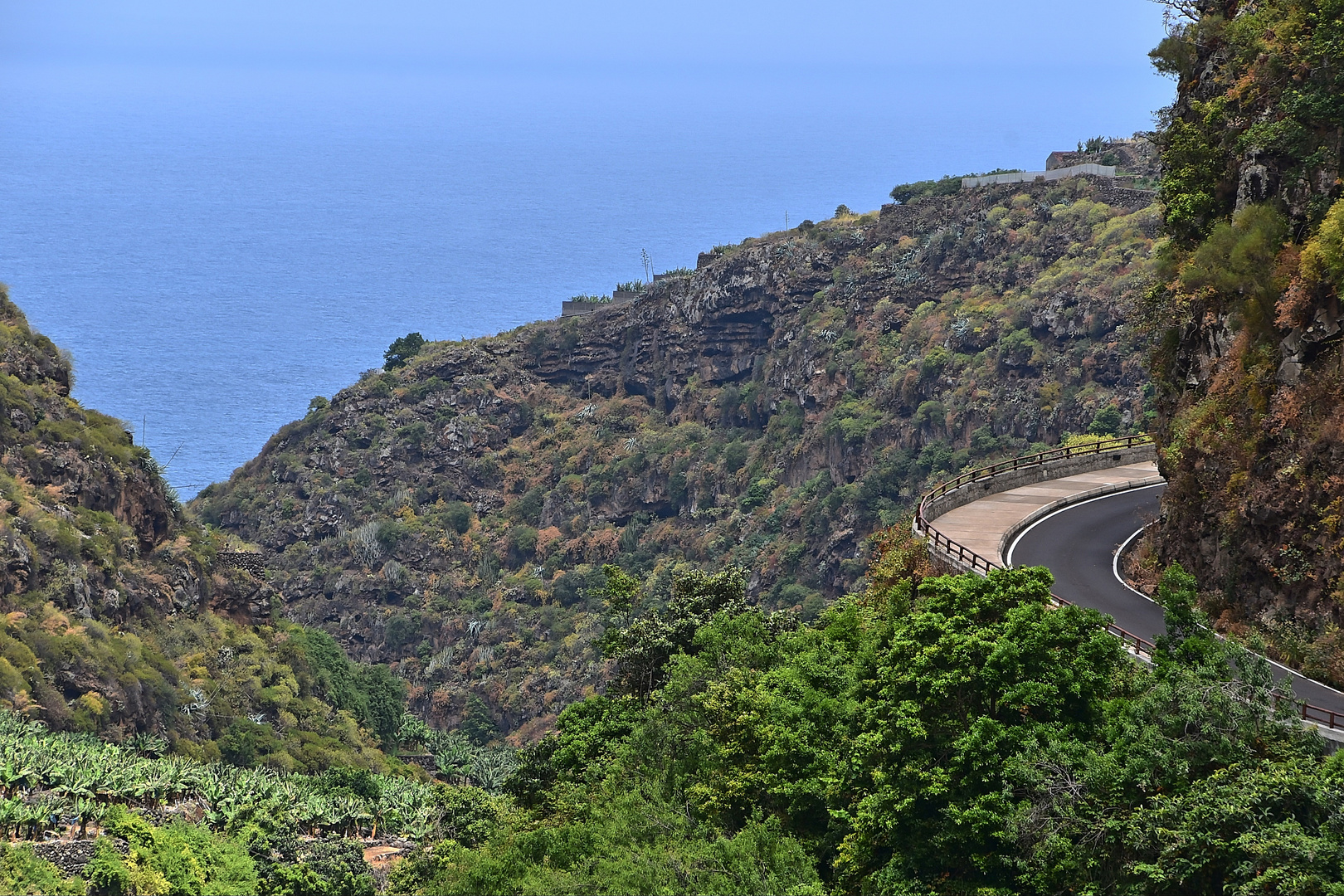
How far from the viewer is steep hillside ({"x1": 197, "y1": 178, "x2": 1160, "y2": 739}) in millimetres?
120562

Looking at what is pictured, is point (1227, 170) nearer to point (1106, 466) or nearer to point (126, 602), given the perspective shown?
point (1106, 466)

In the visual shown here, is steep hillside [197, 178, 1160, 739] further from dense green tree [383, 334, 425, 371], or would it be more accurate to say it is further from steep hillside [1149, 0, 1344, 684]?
steep hillside [1149, 0, 1344, 684]

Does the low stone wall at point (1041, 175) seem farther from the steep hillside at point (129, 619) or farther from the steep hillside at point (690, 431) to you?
the steep hillside at point (129, 619)

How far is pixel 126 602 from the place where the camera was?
9331cm

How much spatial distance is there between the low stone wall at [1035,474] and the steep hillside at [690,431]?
148 feet

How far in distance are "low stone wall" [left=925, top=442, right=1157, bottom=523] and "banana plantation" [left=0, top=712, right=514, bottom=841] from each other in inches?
997

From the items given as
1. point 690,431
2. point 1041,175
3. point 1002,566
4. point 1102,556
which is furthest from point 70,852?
point 1041,175

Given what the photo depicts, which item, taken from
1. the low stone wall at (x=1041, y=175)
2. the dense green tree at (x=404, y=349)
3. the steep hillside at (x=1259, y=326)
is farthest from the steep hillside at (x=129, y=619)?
the low stone wall at (x=1041, y=175)

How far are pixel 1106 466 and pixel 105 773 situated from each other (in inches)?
1606

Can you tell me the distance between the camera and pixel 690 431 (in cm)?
14762

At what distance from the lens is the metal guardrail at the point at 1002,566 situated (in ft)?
110

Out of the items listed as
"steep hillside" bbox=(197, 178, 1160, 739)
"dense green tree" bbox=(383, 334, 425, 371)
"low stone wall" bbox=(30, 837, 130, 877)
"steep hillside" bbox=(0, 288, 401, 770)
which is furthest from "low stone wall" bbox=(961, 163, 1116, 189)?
"low stone wall" bbox=(30, 837, 130, 877)

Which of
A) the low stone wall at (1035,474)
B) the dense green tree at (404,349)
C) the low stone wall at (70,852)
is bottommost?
the low stone wall at (70,852)

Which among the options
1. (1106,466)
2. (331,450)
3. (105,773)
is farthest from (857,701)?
(331,450)
